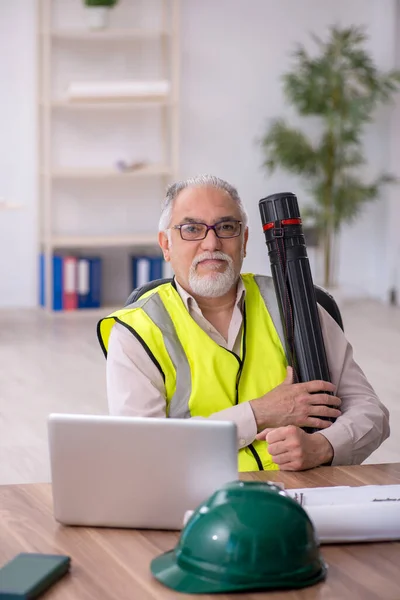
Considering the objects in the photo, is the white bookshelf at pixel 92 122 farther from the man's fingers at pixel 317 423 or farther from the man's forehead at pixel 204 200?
the man's fingers at pixel 317 423

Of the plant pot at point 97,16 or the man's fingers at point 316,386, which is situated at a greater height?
the plant pot at point 97,16

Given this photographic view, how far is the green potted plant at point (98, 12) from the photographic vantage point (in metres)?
6.99

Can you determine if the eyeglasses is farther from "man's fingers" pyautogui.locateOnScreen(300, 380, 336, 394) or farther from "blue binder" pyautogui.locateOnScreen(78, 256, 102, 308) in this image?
"blue binder" pyautogui.locateOnScreen(78, 256, 102, 308)

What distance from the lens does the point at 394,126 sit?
7.94 metres

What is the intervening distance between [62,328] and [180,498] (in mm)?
5177

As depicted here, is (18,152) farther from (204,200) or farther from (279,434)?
(279,434)

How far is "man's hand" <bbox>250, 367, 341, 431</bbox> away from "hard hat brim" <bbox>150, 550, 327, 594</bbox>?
31.6 inches

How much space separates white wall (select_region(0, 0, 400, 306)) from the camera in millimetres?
7336

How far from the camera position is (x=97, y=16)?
23.1 ft

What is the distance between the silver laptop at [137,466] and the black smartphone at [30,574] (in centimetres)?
16

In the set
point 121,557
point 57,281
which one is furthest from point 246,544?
point 57,281

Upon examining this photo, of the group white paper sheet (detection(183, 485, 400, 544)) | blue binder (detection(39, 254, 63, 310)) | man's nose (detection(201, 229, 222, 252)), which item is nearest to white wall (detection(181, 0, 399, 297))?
blue binder (detection(39, 254, 63, 310))

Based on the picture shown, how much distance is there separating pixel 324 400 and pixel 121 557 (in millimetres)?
871

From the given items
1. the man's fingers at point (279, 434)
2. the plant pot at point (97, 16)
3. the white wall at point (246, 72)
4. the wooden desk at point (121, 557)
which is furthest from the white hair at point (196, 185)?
the white wall at point (246, 72)
